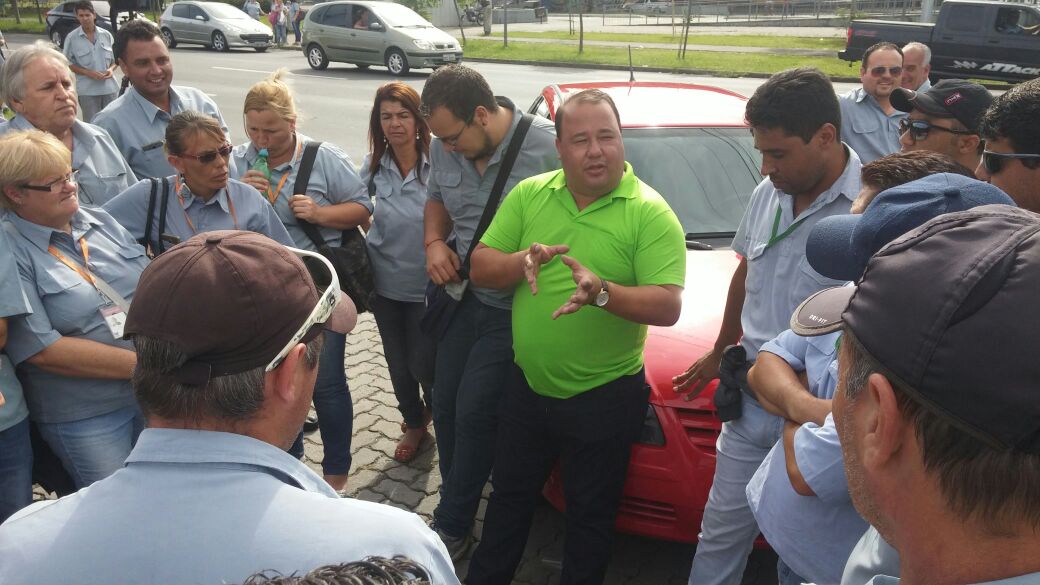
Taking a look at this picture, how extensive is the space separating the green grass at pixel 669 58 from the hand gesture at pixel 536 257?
55.8 ft

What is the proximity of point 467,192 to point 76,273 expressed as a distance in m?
1.55

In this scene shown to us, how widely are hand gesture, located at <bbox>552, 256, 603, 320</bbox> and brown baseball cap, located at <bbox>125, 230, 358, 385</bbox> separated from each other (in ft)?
3.98

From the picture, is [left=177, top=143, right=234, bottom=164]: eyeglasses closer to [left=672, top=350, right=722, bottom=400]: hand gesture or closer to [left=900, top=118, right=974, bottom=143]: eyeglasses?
[left=672, top=350, right=722, bottom=400]: hand gesture

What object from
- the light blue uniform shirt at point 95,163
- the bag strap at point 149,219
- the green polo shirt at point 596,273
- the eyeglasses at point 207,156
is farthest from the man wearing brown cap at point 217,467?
the light blue uniform shirt at point 95,163

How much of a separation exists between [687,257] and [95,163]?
2.93 m

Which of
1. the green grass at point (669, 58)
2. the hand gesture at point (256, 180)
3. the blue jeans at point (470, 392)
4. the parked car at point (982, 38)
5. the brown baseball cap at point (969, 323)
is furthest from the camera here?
the green grass at point (669, 58)

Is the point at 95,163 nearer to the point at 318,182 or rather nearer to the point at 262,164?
the point at 262,164

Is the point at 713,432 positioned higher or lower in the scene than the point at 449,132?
lower

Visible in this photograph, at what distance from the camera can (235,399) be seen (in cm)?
144

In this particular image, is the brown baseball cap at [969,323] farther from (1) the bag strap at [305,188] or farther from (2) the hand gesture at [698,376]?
(1) the bag strap at [305,188]

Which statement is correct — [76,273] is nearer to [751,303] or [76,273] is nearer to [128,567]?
[128,567]

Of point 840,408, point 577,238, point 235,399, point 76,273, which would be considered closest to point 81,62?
point 76,273

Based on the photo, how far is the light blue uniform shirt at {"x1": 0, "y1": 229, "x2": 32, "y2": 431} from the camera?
276cm

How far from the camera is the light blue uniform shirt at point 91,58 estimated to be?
9.94 metres
